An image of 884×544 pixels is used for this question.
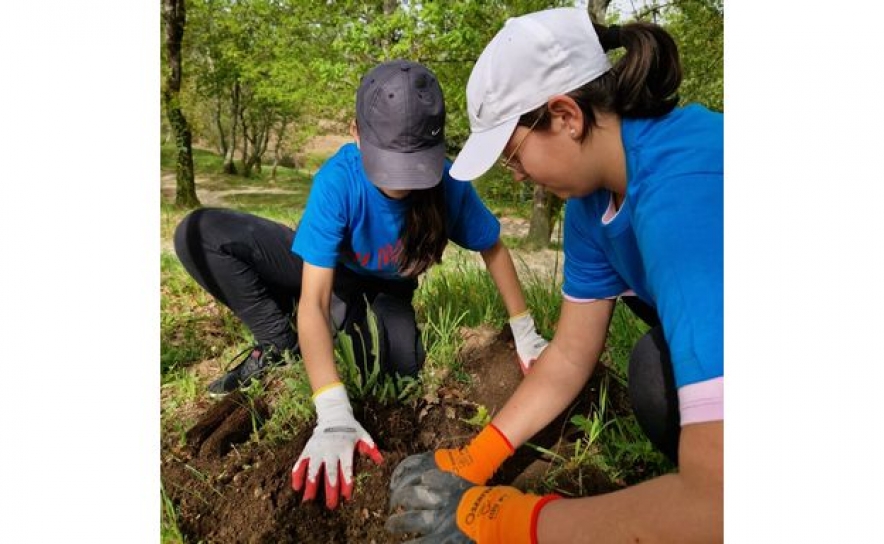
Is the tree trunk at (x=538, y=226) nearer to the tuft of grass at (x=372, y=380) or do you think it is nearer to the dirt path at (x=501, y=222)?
the dirt path at (x=501, y=222)

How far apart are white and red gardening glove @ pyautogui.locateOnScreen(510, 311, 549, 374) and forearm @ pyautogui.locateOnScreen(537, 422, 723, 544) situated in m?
0.70

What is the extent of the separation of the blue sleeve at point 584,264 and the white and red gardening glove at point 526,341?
1.14 feet

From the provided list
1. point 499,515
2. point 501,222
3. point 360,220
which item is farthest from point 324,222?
point 501,222

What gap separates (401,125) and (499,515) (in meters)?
0.79

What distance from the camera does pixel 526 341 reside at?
167 cm

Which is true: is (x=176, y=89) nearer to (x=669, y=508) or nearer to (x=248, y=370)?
(x=248, y=370)

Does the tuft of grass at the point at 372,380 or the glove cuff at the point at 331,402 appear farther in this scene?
the tuft of grass at the point at 372,380

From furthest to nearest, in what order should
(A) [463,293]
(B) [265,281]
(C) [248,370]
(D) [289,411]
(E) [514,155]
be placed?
1. (A) [463,293]
2. (B) [265,281]
3. (C) [248,370]
4. (D) [289,411]
5. (E) [514,155]

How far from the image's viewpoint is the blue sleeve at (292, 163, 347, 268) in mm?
1403

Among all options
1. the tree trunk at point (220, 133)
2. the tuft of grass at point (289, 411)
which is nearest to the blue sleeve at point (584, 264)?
the tuft of grass at point (289, 411)

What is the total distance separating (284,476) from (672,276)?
932 mm

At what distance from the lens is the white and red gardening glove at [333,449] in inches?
50.4

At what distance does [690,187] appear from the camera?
0.86 m

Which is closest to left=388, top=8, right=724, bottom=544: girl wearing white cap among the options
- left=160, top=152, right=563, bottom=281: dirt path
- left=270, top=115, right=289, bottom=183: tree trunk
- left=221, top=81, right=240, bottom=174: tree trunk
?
left=160, top=152, right=563, bottom=281: dirt path
